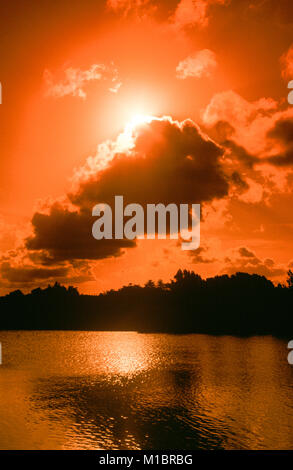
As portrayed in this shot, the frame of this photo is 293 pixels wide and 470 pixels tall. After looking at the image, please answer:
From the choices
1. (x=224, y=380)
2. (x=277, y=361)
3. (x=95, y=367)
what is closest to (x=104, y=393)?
(x=224, y=380)

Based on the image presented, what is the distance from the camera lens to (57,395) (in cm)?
8556

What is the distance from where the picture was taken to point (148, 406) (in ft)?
249

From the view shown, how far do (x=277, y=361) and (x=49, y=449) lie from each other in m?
110

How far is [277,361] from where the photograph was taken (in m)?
140

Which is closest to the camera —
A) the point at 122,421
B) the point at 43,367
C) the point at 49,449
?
the point at 49,449

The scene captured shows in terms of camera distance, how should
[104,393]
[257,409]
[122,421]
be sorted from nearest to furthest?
[122,421] < [257,409] < [104,393]

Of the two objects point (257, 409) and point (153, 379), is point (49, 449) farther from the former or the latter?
point (153, 379)

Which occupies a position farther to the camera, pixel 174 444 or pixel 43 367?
pixel 43 367

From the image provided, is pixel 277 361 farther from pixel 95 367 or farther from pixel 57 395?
pixel 57 395

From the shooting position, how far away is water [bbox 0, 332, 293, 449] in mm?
54219

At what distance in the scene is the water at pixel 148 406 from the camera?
54219mm
